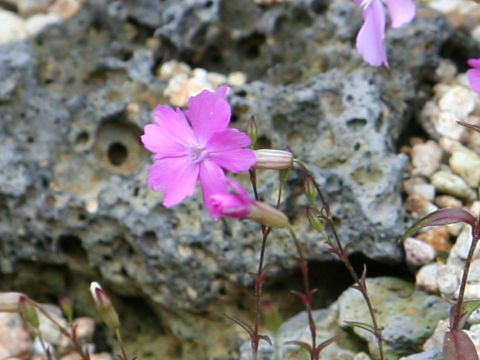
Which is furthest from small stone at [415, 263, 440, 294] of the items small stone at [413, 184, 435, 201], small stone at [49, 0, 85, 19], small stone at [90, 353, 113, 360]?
small stone at [49, 0, 85, 19]

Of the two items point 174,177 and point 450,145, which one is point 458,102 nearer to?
point 450,145

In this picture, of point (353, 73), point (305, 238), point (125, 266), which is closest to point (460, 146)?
point (353, 73)

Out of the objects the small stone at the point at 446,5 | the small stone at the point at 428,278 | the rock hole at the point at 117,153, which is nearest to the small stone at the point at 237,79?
the rock hole at the point at 117,153

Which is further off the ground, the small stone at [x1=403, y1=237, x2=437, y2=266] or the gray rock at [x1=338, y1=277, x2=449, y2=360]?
the small stone at [x1=403, y1=237, x2=437, y2=266]

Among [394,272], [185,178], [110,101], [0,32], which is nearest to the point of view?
[185,178]

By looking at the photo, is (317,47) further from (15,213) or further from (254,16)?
(15,213)

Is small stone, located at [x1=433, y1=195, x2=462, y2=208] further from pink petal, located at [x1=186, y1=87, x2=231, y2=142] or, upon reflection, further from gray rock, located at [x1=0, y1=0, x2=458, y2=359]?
pink petal, located at [x1=186, y1=87, x2=231, y2=142]
